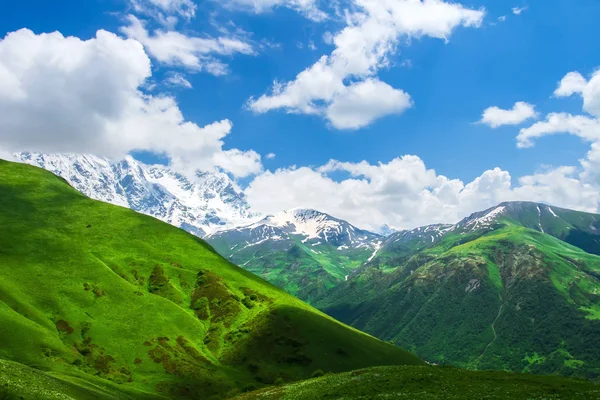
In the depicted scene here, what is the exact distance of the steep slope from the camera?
100 meters

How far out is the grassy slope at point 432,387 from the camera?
54875 millimetres

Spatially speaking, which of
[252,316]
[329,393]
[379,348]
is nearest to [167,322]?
[252,316]

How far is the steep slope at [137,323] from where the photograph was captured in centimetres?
10006

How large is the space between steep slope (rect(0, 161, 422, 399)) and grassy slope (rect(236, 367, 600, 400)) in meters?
36.9

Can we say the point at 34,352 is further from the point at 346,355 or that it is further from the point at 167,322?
the point at 346,355

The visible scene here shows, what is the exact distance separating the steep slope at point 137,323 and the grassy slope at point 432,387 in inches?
1451

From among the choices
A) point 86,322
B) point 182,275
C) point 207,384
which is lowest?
point 207,384

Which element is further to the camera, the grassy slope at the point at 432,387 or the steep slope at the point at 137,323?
the steep slope at the point at 137,323

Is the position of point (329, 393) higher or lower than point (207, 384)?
higher

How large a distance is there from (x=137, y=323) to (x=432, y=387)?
315ft

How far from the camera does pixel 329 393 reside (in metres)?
60.8

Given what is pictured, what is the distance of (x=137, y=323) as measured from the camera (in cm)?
13000

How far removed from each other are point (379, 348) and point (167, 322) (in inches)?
2960

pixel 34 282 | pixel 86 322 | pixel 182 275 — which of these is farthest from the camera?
pixel 182 275
